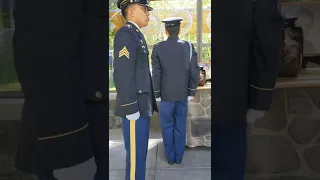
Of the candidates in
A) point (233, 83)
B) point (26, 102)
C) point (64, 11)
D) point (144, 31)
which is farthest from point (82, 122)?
point (144, 31)

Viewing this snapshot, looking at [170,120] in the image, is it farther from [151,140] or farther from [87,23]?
[87,23]

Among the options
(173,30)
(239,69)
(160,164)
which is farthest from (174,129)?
(239,69)

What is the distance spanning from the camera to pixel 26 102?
70cm

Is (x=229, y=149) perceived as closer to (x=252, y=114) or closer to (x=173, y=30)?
(x=252, y=114)

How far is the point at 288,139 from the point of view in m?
1.51

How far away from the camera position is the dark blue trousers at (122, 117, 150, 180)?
1213mm

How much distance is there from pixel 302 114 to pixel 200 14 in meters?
0.64

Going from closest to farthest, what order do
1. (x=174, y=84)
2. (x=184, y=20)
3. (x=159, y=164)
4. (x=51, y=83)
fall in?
(x=51, y=83) < (x=184, y=20) < (x=159, y=164) < (x=174, y=84)

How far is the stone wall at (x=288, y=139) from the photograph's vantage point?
1.48 metres

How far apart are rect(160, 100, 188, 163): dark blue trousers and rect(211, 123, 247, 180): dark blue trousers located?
0.49 meters

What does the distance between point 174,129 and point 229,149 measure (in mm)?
582

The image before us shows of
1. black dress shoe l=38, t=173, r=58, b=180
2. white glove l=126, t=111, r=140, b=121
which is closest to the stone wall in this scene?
white glove l=126, t=111, r=140, b=121

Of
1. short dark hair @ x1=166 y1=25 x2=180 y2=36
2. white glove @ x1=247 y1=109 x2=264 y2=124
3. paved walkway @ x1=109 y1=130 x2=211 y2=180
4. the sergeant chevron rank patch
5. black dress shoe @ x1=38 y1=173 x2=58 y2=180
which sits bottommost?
paved walkway @ x1=109 y1=130 x2=211 y2=180

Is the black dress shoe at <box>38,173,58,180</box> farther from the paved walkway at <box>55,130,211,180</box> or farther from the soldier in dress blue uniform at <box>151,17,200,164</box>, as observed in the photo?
the soldier in dress blue uniform at <box>151,17,200,164</box>
